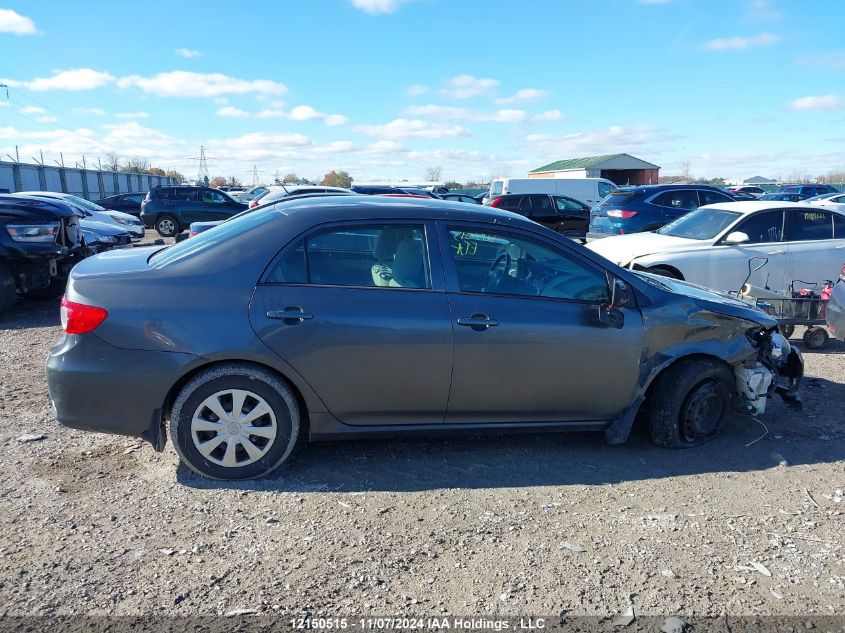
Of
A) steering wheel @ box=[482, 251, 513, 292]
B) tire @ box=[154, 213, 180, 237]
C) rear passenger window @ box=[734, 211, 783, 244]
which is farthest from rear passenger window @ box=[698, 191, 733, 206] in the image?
tire @ box=[154, 213, 180, 237]

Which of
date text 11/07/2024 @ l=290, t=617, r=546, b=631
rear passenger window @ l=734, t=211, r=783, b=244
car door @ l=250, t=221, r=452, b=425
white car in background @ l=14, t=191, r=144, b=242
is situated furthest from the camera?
white car in background @ l=14, t=191, r=144, b=242

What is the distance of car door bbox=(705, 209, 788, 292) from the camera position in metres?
8.25

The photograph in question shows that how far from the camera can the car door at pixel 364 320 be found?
381cm

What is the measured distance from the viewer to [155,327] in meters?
3.70

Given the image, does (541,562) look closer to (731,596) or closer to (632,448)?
(731,596)

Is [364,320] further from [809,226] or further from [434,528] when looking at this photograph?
[809,226]

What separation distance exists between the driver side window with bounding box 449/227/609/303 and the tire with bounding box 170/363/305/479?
4.58 feet

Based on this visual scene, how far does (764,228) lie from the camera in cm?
862

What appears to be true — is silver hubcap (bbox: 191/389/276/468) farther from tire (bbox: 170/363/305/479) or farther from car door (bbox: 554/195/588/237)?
car door (bbox: 554/195/588/237)

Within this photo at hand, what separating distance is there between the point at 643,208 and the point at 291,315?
11.6 meters

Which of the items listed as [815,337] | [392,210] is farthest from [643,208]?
[392,210]

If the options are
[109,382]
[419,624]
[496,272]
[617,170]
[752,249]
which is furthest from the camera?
[617,170]

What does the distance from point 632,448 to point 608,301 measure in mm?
1103

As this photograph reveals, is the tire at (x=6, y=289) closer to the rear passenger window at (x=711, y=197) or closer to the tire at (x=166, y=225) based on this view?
the rear passenger window at (x=711, y=197)
